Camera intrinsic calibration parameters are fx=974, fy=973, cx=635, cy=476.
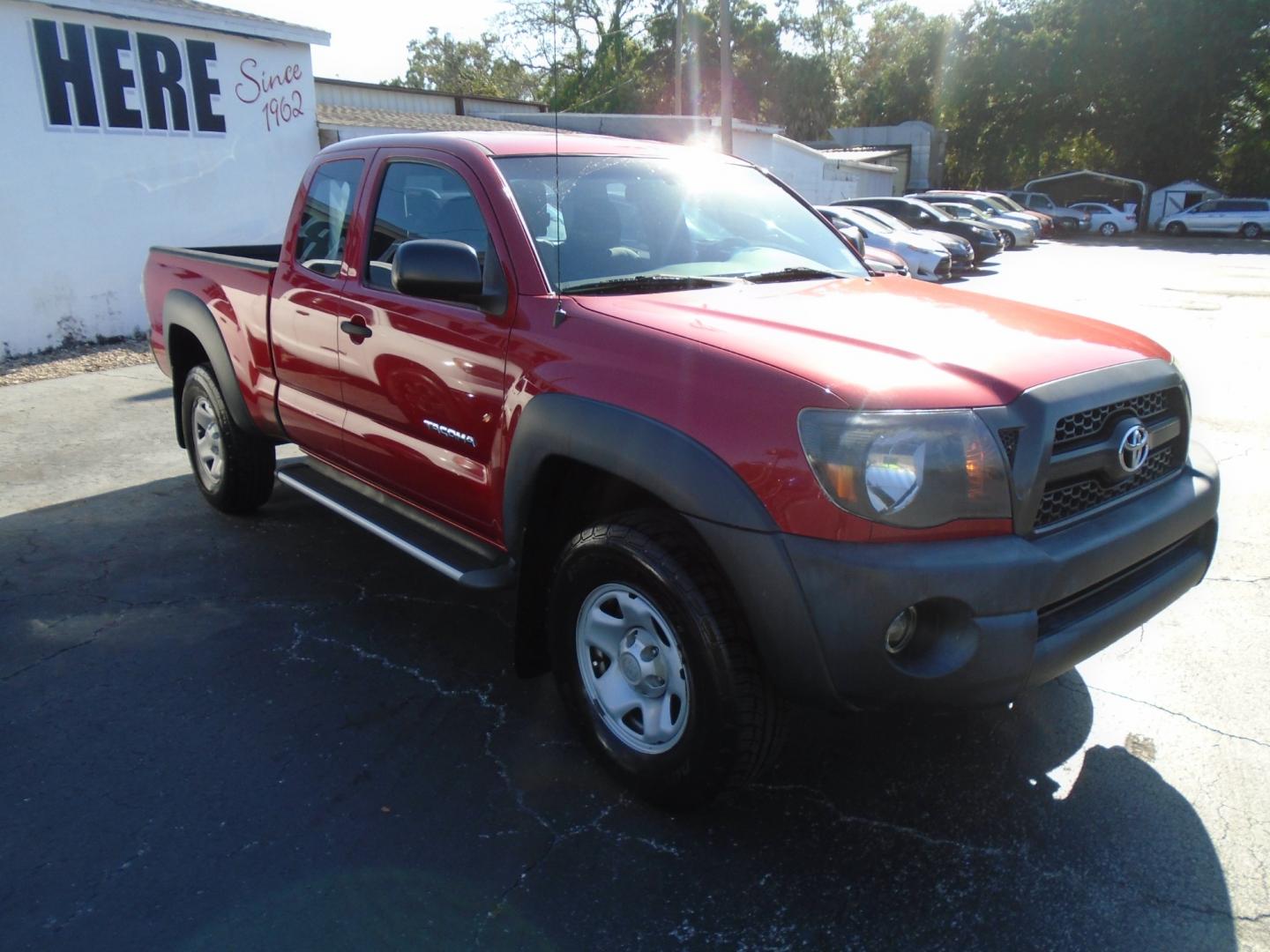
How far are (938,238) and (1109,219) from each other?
22416mm

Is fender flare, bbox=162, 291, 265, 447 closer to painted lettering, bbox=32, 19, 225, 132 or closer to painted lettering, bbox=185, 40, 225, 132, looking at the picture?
painted lettering, bbox=32, 19, 225, 132

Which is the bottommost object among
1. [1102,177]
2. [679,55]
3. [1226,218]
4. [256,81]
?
[1226,218]

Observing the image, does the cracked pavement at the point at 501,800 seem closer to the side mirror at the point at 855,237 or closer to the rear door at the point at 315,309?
the rear door at the point at 315,309

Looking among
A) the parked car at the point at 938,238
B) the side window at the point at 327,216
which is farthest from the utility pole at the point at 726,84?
the side window at the point at 327,216

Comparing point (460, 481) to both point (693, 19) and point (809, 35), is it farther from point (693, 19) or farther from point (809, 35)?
point (809, 35)

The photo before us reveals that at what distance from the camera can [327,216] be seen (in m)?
4.30

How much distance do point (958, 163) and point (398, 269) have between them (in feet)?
165

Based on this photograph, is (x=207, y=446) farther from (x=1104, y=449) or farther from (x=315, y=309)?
(x=1104, y=449)

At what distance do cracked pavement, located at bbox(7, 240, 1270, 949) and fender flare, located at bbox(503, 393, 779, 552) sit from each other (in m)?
0.91

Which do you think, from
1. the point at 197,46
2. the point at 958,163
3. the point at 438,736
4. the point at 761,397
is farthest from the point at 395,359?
the point at 958,163

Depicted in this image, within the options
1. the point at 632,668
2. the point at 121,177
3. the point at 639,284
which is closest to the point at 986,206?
the point at 121,177

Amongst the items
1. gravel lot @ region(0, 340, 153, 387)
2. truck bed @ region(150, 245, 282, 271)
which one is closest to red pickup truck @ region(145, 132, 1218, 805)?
truck bed @ region(150, 245, 282, 271)

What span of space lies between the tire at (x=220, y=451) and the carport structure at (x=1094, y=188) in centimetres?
4108

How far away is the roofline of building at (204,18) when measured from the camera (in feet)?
33.8
